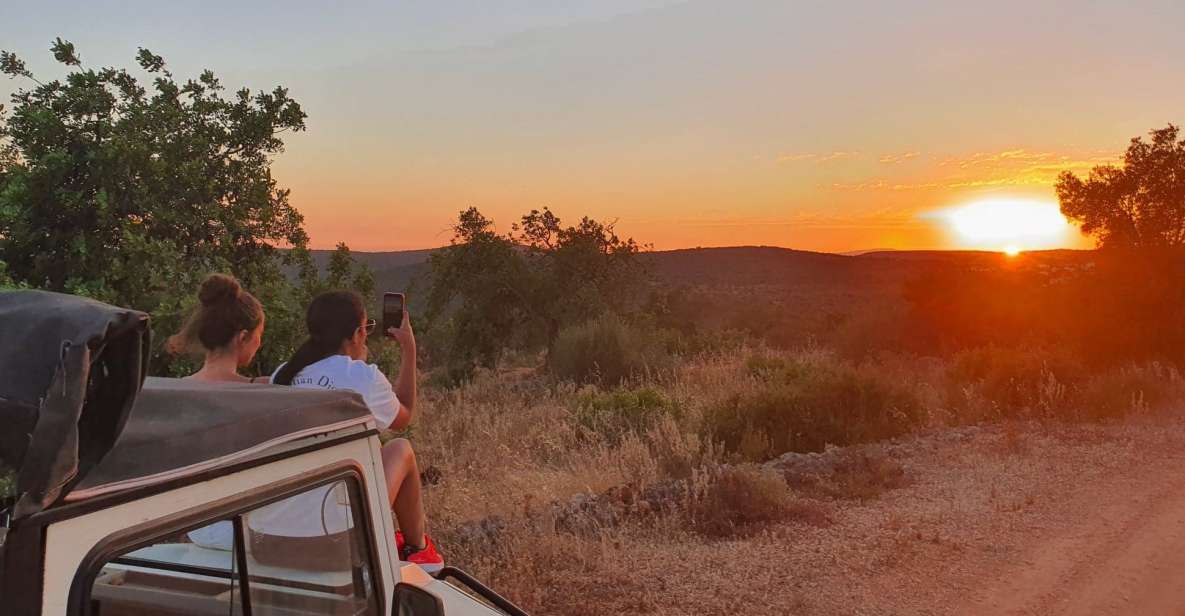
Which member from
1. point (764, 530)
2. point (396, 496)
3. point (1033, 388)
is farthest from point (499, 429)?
point (396, 496)

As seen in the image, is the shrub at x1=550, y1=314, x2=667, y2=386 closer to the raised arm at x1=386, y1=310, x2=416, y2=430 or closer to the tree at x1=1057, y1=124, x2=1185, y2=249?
the tree at x1=1057, y1=124, x2=1185, y2=249

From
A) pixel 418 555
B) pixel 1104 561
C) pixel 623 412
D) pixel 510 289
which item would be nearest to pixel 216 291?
pixel 418 555

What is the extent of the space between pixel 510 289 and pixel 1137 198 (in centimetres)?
1330

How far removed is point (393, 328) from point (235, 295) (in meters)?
0.64

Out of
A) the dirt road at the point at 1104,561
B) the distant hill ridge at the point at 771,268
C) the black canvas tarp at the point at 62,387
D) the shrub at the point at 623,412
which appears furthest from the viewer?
the distant hill ridge at the point at 771,268

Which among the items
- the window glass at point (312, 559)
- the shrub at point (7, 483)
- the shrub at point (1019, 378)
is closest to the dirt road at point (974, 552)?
the shrub at point (1019, 378)

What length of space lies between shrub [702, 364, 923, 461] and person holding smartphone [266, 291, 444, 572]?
6219 millimetres

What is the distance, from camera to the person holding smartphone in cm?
294

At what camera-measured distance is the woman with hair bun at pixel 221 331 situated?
3369mm

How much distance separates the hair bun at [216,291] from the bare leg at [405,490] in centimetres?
100

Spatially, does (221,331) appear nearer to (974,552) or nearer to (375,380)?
(375,380)

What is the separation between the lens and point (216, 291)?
344cm

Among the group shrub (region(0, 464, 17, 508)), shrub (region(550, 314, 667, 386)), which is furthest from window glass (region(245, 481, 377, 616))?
shrub (region(550, 314, 667, 386))

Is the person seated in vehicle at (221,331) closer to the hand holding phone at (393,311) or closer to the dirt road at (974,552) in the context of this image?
the hand holding phone at (393,311)
